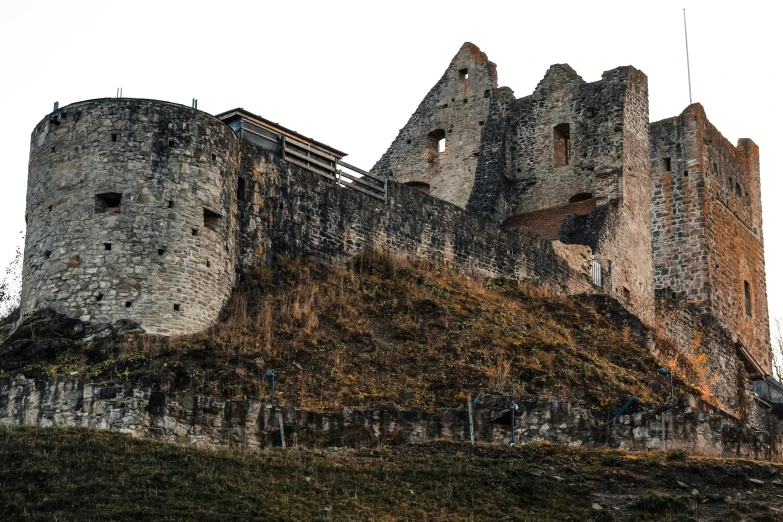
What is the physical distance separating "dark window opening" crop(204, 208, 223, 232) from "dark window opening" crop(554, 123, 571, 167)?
49.1ft

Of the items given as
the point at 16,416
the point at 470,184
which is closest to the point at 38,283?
the point at 16,416

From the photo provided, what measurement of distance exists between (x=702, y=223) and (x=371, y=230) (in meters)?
17.5

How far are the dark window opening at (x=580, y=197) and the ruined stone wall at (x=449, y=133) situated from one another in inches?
113

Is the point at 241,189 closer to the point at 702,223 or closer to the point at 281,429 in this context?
the point at 281,429

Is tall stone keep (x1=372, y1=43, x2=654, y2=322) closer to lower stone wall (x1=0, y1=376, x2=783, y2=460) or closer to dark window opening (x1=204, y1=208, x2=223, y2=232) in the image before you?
dark window opening (x1=204, y1=208, x2=223, y2=232)

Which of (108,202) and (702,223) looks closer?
(108,202)

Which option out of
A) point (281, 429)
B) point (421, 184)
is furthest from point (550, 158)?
point (281, 429)

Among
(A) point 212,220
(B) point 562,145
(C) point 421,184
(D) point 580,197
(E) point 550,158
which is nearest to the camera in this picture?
(A) point 212,220

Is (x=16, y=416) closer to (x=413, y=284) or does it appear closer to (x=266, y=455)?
(x=266, y=455)

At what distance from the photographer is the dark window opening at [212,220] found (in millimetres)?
27641

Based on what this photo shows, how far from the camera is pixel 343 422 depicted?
23.8 meters

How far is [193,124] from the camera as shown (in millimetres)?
27766

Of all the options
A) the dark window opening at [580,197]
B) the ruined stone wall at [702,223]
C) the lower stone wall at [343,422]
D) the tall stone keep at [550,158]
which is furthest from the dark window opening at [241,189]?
the ruined stone wall at [702,223]

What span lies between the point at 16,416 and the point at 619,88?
21852 millimetres
